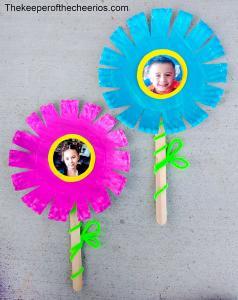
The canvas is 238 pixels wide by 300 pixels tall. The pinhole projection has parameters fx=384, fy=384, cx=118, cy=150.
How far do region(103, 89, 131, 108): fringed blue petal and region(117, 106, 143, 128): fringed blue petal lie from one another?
2cm

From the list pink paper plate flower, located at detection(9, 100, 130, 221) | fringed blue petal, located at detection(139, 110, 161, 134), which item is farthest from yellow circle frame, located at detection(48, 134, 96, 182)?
fringed blue petal, located at detection(139, 110, 161, 134)

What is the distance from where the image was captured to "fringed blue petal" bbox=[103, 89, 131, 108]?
840 mm

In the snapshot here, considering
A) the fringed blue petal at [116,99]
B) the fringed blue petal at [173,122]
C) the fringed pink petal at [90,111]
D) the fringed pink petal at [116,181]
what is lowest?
the fringed pink petal at [116,181]

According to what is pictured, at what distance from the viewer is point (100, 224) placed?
88 cm

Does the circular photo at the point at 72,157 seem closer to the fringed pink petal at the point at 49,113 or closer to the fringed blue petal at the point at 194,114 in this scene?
the fringed pink petal at the point at 49,113

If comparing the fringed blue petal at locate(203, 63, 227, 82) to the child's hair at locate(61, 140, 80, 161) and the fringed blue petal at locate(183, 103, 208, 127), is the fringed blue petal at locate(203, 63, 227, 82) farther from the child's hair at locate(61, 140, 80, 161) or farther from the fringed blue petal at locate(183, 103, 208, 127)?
the child's hair at locate(61, 140, 80, 161)

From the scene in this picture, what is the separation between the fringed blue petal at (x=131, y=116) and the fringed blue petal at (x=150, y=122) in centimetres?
1

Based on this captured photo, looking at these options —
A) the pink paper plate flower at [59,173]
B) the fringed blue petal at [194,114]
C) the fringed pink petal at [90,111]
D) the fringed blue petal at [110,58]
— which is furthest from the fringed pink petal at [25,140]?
the fringed blue petal at [194,114]

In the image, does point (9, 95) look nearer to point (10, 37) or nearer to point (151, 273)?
point (10, 37)

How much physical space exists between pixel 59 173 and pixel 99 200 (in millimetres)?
108

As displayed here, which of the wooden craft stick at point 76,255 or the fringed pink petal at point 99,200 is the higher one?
the fringed pink petal at point 99,200

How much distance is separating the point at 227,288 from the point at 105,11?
68 centimetres

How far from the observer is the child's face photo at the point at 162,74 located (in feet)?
2.68

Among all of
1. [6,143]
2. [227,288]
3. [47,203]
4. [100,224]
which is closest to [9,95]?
[6,143]
